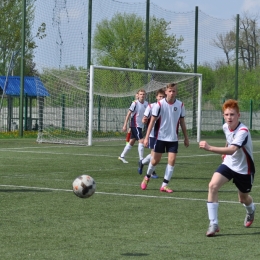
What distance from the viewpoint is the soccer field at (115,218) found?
305 inches

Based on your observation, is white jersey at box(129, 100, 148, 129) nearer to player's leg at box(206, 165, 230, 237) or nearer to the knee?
player's leg at box(206, 165, 230, 237)

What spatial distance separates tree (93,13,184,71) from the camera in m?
38.4

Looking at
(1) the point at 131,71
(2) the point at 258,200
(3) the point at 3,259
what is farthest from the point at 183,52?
(3) the point at 3,259

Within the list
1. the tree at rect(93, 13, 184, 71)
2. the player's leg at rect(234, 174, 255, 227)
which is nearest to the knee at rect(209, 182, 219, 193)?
the player's leg at rect(234, 174, 255, 227)

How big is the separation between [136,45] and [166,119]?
91.2 feet

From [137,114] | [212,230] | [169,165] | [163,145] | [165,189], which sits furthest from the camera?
[137,114]

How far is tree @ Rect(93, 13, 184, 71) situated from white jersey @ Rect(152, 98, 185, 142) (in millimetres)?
21678

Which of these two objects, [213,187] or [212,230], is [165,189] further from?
[212,230]

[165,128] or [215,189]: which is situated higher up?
[165,128]

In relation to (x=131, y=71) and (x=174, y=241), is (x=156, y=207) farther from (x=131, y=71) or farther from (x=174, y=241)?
(x=131, y=71)

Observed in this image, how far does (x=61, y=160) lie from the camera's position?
64.8 feet

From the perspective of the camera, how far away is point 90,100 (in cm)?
2661

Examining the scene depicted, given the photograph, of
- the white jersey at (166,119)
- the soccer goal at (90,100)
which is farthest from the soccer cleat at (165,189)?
the soccer goal at (90,100)

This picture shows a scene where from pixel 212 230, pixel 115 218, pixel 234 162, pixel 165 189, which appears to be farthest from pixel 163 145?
pixel 212 230
